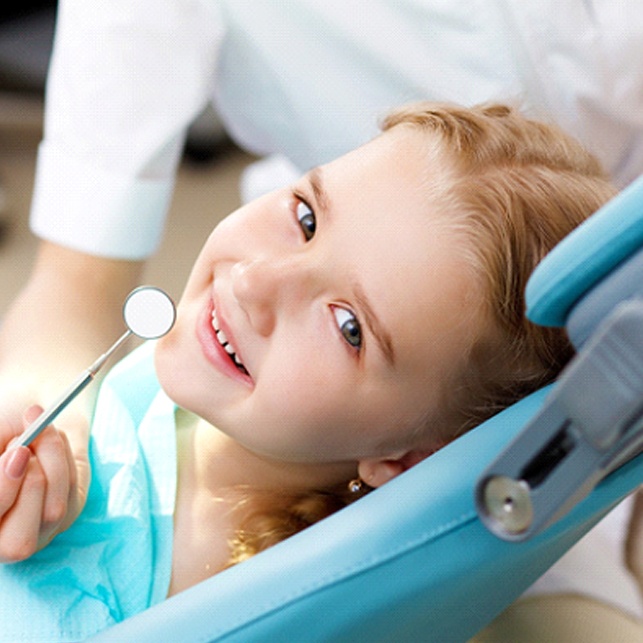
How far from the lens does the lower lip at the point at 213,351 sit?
83 cm

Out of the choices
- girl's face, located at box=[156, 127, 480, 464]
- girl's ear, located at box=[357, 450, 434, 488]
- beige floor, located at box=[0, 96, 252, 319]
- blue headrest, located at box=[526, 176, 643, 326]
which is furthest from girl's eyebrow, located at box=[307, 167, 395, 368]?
beige floor, located at box=[0, 96, 252, 319]

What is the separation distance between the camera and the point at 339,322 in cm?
80

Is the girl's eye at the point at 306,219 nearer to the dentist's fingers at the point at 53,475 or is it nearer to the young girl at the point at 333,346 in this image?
the young girl at the point at 333,346

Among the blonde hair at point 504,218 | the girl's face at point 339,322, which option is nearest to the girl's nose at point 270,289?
the girl's face at point 339,322

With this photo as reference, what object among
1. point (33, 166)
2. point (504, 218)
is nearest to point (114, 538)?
point (504, 218)

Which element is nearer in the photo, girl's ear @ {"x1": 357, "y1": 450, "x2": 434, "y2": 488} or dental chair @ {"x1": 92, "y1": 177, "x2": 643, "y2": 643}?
dental chair @ {"x1": 92, "y1": 177, "x2": 643, "y2": 643}

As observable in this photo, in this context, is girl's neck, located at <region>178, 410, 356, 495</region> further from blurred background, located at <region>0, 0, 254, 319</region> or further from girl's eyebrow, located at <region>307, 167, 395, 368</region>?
blurred background, located at <region>0, 0, 254, 319</region>

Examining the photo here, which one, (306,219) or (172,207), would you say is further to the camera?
(172,207)

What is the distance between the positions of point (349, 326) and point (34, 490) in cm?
28

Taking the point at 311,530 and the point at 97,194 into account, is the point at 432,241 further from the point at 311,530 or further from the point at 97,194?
the point at 97,194

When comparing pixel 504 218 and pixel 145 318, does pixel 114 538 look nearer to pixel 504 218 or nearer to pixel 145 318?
pixel 145 318

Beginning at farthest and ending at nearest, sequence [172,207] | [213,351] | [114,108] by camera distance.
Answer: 1. [172,207]
2. [114,108]
3. [213,351]

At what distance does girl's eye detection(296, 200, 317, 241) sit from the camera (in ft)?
2.76

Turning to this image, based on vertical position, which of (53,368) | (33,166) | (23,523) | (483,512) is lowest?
(33,166)
